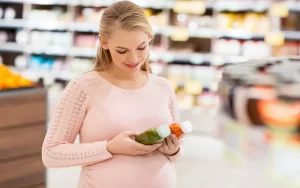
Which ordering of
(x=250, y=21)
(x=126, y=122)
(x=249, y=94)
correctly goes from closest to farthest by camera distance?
(x=249, y=94)
(x=126, y=122)
(x=250, y=21)

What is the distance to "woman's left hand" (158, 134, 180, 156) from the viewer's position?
1.65 meters

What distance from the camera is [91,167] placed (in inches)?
68.0

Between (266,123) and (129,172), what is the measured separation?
781 mm

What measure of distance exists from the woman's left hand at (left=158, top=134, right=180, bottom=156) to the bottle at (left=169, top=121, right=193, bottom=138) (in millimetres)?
69

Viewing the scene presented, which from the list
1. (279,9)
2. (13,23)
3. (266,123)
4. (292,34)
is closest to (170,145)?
(266,123)

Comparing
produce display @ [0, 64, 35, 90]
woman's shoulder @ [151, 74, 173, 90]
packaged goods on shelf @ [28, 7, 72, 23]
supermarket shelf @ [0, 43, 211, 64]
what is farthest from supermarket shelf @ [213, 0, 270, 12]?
woman's shoulder @ [151, 74, 173, 90]

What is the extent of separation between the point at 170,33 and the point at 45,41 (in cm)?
202

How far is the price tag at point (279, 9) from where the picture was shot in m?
5.66

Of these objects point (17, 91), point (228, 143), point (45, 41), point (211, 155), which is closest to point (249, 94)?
point (228, 143)

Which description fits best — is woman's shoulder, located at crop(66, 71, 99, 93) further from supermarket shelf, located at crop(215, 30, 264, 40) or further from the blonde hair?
supermarket shelf, located at crop(215, 30, 264, 40)

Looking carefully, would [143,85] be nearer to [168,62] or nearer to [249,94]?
[249,94]

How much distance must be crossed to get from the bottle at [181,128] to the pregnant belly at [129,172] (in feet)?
0.56

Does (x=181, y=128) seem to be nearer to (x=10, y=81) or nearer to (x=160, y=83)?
(x=160, y=83)

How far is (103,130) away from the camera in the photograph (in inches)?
66.7
